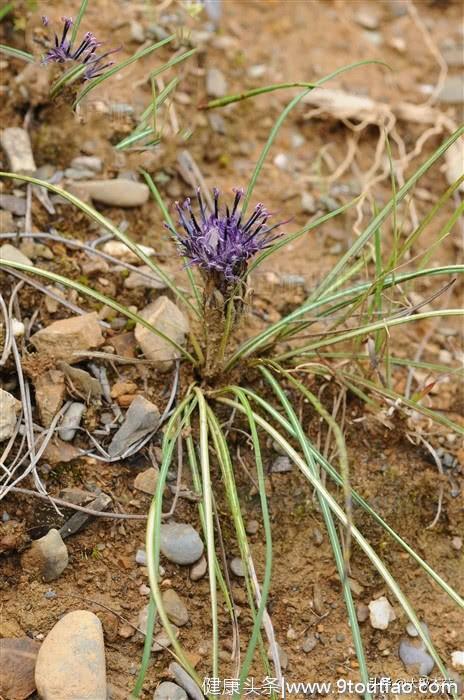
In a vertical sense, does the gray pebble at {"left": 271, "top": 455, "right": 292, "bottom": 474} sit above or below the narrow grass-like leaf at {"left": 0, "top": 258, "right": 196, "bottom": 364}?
below

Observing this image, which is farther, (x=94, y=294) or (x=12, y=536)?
(x=94, y=294)

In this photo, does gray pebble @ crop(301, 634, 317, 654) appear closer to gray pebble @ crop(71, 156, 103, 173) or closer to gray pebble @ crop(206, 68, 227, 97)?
gray pebble @ crop(71, 156, 103, 173)

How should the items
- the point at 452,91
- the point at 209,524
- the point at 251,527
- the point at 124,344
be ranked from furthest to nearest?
the point at 452,91 → the point at 124,344 → the point at 251,527 → the point at 209,524

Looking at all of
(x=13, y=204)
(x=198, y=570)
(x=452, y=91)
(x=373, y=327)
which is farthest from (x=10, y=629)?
(x=452, y=91)

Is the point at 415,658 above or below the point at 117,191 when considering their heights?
below

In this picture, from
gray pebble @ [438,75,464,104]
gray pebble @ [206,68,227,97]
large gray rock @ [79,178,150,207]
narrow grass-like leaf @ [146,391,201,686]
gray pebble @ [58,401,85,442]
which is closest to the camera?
narrow grass-like leaf @ [146,391,201,686]

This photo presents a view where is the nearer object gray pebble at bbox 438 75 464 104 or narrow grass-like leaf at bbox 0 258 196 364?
narrow grass-like leaf at bbox 0 258 196 364

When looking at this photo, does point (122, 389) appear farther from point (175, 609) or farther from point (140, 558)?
point (175, 609)

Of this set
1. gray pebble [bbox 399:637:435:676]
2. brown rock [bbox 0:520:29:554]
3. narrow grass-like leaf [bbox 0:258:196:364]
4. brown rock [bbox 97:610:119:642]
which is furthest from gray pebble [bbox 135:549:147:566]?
gray pebble [bbox 399:637:435:676]
